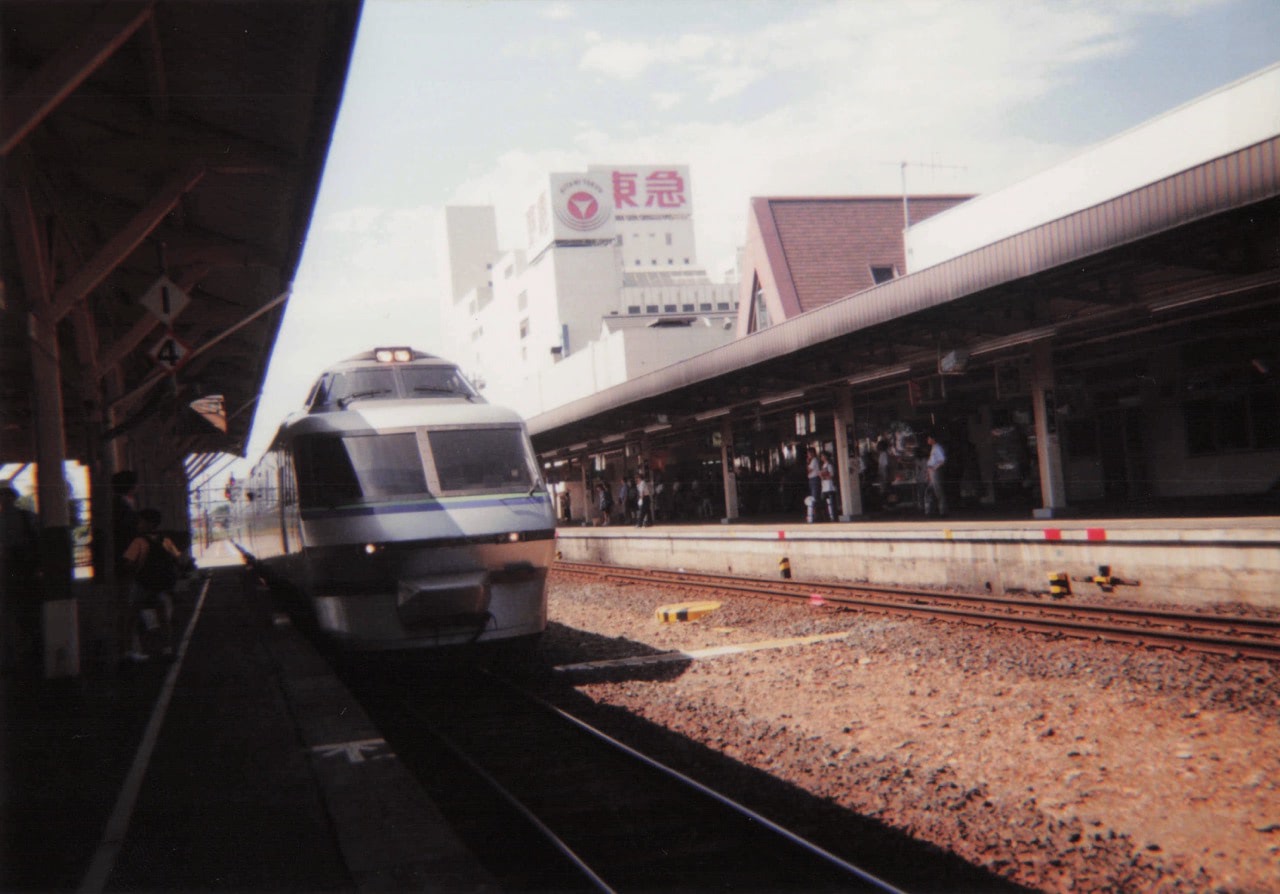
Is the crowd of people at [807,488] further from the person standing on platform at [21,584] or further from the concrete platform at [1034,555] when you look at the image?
the person standing on platform at [21,584]

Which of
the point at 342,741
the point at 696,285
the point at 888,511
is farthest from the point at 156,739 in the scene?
the point at 696,285

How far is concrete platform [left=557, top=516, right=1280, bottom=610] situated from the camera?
10805 millimetres

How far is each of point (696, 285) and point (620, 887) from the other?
238ft

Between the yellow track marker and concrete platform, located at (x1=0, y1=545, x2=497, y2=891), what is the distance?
508cm

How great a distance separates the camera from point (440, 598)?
28.1ft

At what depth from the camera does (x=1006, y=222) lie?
24359 millimetres

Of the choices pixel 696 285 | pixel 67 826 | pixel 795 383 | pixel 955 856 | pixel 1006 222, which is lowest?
pixel 955 856

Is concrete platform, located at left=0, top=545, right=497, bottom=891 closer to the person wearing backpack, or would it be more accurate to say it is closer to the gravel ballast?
the person wearing backpack

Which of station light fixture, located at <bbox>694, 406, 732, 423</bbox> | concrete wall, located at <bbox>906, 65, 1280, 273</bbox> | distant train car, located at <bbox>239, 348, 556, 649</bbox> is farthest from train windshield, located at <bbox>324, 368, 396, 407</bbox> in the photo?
station light fixture, located at <bbox>694, 406, 732, 423</bbox>

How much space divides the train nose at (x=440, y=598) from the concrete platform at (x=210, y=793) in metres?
0.85

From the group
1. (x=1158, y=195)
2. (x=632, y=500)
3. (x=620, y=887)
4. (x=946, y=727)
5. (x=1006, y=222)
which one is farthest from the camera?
(x=632, y=500)

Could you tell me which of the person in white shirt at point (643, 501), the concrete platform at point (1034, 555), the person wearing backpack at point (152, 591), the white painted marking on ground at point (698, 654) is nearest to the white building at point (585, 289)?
the person in white shirt at point (643, 501)

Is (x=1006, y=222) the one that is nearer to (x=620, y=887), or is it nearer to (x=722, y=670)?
(x=722, y=670)

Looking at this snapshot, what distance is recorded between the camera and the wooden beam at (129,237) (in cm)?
882
